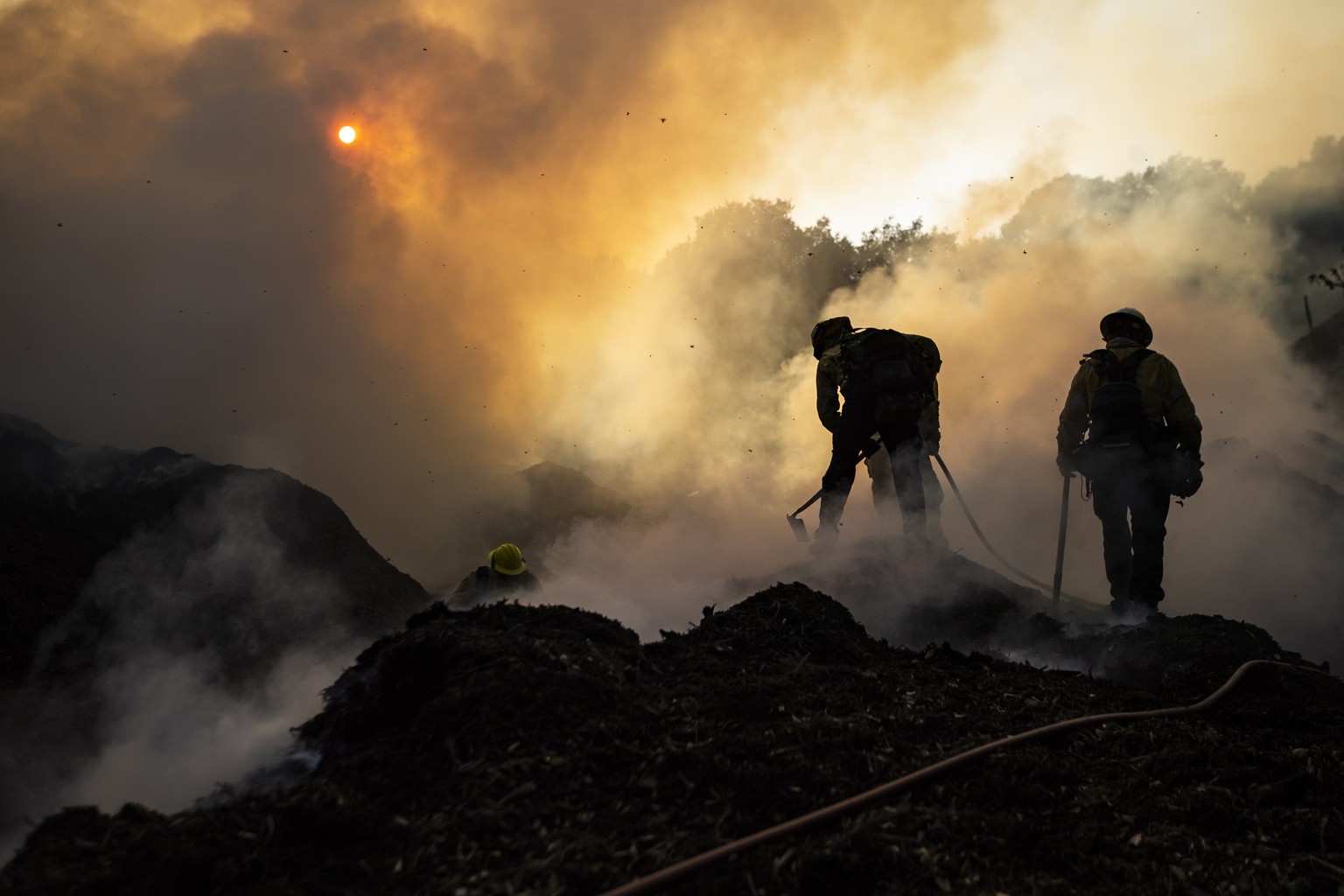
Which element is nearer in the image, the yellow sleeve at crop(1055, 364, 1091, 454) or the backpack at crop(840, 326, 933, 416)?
the yellow sleeve at crop(1055, 364, 1091, 454)

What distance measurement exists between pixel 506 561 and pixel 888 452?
419 centimetres

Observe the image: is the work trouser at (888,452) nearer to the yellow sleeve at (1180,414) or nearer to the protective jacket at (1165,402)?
the protective jacket at (1165,402)

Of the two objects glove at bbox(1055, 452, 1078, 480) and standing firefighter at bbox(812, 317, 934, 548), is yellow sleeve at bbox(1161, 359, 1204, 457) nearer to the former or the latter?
glove at bbox(1055, 452, 1078, 480)

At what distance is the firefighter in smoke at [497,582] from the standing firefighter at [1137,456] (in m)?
4.59

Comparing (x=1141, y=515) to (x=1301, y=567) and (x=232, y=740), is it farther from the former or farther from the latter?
(x=232, y=740)

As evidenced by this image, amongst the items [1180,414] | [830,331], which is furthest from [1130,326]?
[830,331]

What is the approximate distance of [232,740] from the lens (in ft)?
14.5

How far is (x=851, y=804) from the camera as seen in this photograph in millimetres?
2783

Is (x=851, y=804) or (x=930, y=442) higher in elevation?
(x=930, y=442)

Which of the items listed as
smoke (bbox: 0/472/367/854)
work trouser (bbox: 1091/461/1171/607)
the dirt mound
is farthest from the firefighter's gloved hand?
smoke (bbox: 0/472/367/854)

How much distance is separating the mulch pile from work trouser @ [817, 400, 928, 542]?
14.8ft

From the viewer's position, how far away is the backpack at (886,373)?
870 centimetres

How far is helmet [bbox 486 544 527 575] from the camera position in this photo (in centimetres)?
673

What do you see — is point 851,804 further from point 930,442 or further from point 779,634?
point 930,442
